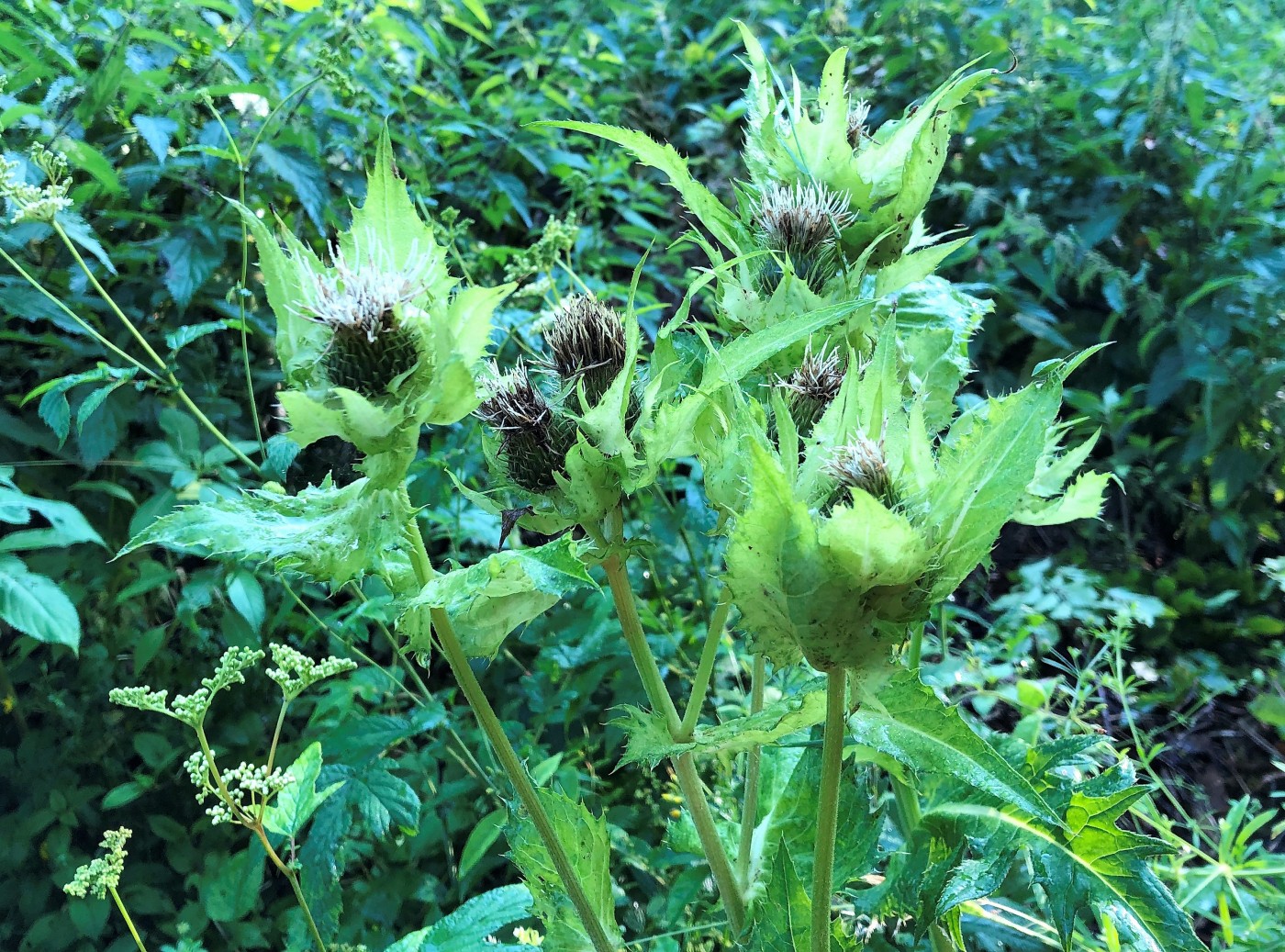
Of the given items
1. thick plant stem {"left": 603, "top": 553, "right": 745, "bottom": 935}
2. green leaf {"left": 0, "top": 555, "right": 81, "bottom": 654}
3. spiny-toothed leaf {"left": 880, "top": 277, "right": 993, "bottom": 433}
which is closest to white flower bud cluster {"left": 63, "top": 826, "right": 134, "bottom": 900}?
green leaf {"left": 0, "top": 555, "right": 81, "bottom": 654}

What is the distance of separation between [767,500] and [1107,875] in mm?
535

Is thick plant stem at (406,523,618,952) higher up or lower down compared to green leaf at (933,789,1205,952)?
higher up

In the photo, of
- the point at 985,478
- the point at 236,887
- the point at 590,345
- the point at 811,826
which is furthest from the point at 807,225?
the point at 236,887

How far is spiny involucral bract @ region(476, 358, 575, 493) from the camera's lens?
0.69m

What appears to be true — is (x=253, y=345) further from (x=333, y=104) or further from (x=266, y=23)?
(x=266, y=23)

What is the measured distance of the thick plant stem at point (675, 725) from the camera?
697 millimetres

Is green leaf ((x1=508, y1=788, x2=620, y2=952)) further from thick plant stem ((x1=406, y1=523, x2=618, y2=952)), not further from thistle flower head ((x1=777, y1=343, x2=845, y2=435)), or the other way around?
thistle flower head ((x1=777, y1=343, x2=845, y2=435))

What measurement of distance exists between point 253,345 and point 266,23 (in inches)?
30.2

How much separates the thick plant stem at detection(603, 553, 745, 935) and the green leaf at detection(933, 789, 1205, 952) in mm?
271

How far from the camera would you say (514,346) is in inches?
64.3

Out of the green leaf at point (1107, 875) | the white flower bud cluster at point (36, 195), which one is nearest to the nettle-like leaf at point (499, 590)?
the green leaf at point (1107, 875)

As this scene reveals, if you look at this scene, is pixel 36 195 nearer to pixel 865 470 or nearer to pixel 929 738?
pixel 865 470

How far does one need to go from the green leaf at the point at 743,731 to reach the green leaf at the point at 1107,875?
31 cm

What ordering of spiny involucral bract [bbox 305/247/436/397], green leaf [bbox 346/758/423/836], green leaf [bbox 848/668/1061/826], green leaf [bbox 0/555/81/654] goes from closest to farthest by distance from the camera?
green leaf [bbox 848/668/1061/826] → spiny involucral bract [bbox 305/247/436/397] → green leaf [bbox 346/758/423/836] → green leaf [bbox 0/555/81/654]
